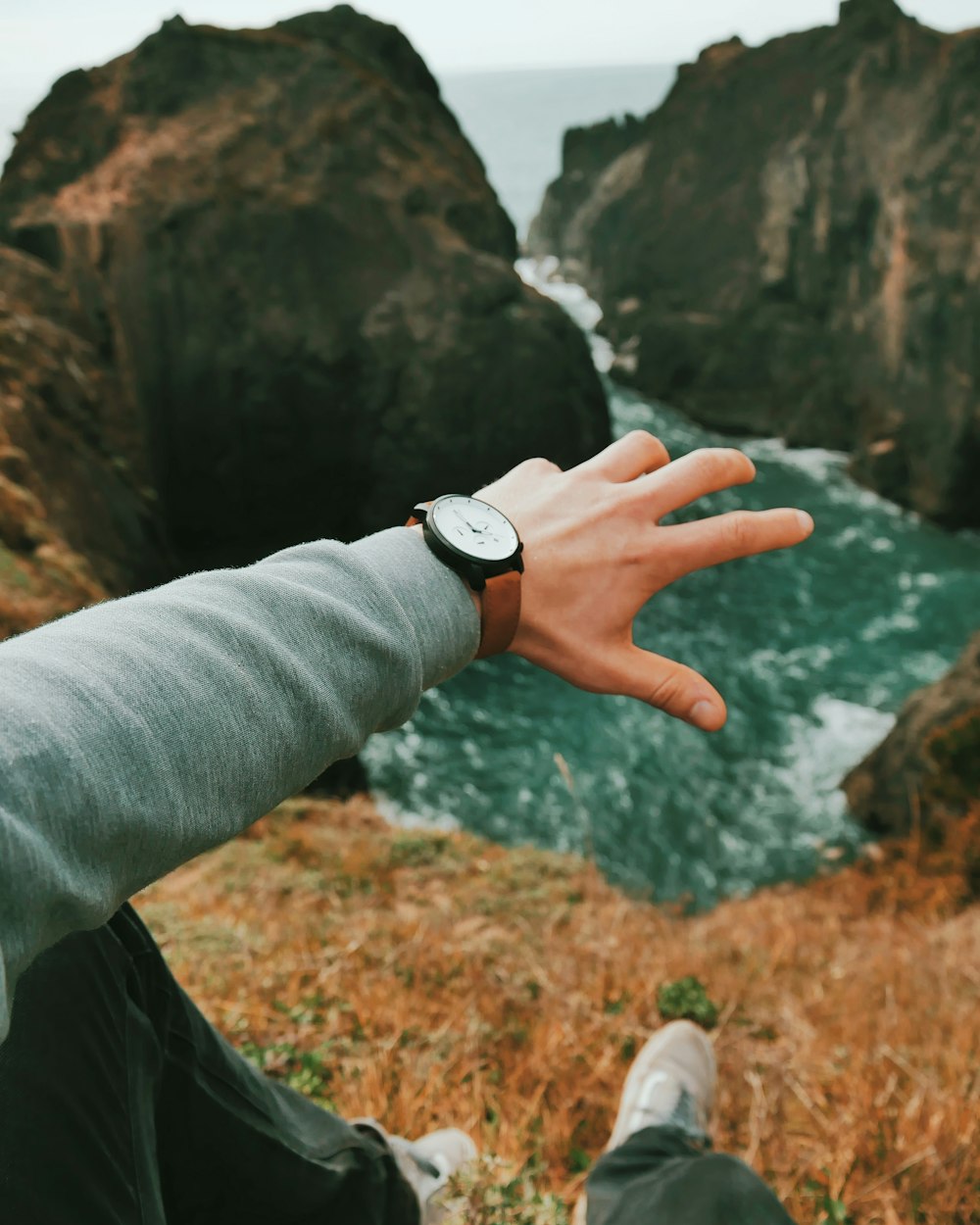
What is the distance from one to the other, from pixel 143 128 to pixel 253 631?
18817 millimetres

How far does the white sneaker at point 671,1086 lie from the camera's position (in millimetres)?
2746

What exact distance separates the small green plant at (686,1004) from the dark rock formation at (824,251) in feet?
68.2

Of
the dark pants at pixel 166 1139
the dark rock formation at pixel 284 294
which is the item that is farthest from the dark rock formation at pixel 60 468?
the dark pants at pixel 166 1139

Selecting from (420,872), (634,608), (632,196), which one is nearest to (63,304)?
(420,872)

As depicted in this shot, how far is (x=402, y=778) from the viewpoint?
12062mm

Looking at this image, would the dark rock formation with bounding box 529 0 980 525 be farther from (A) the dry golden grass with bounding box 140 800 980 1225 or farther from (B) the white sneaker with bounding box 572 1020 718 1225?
(B) the white sneaker with bounding box 572 1020 718 1225

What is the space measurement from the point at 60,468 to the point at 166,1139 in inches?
313

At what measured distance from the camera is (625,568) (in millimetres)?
1398

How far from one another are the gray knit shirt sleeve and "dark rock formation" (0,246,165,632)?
5.14 m

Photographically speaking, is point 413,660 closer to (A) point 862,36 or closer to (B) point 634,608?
(B) point 634,608

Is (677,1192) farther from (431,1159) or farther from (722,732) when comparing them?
(722,732)

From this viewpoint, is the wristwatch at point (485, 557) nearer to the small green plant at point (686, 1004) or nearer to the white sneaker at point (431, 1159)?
the white sneaker at point (431, 1159)

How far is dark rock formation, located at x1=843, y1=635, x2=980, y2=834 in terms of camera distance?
859cm

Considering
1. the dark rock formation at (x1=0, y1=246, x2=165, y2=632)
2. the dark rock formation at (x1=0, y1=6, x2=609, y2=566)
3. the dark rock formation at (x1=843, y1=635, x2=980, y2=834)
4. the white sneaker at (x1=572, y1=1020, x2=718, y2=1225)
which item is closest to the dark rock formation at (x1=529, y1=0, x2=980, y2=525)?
the dark rock formation at (x1=0, y1=6, x2=609, y2=566)
